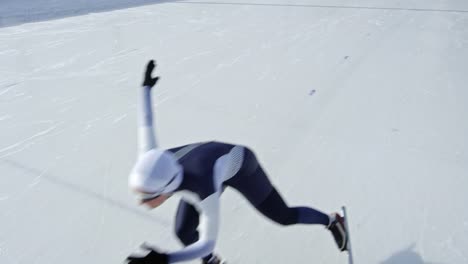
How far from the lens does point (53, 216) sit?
202 cm

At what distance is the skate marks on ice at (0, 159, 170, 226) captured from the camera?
2021 mm

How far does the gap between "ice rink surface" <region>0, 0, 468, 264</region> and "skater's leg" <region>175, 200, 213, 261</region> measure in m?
0.26

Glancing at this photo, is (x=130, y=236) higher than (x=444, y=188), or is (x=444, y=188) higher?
(x=130, y=236)

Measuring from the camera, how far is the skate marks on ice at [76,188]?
2.02 metres

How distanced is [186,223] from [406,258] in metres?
1.00

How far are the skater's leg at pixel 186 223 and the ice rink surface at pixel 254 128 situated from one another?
0.26 meters

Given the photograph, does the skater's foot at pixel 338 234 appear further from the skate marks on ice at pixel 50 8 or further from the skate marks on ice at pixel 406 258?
the skate marks on ice at pixel 50 8

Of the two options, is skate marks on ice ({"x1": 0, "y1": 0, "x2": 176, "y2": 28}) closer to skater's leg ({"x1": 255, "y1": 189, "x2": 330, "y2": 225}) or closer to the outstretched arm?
the outstretched arm

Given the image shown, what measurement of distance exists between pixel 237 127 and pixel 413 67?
7.02 ft

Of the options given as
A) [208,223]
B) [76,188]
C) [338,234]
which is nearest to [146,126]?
[208,223]

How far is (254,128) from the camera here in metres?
2.81

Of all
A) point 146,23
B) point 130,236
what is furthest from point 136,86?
point 146,23

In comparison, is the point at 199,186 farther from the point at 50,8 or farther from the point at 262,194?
the point at 50,8

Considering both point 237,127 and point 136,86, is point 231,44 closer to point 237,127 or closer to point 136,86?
point 136,86
